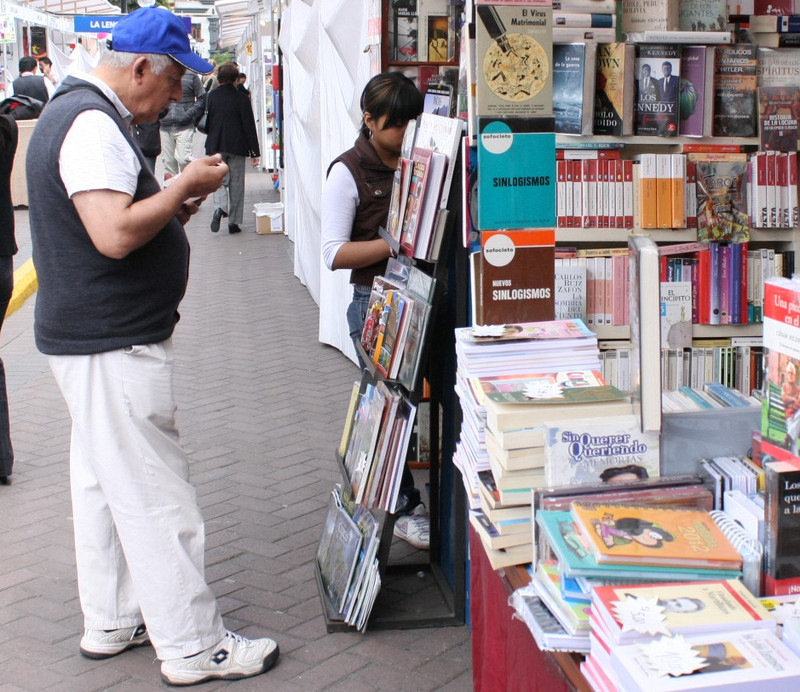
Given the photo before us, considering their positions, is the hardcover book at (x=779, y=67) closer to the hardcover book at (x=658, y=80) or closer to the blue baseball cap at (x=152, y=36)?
the hardcover book at (x=658, y=80)

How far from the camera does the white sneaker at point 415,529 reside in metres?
4.00

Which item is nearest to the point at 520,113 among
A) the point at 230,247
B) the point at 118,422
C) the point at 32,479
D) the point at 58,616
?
the point at 118,422

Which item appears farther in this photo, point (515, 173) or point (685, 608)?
point (515, 173)

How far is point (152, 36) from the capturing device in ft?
9.29

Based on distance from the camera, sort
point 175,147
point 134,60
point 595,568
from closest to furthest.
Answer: point 595,568 < point 134,60 < point 175,147

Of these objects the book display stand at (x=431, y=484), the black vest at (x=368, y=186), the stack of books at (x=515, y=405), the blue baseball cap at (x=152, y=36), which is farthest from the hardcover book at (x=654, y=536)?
the black vest at (x=368, y=186)

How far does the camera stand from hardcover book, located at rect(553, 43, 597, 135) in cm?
363

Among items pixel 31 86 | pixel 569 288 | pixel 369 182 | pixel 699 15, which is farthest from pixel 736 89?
pixel 31 86

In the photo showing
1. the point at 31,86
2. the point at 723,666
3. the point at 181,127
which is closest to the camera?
the point at 723,666

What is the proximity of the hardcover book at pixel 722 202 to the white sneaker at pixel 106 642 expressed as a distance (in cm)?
252

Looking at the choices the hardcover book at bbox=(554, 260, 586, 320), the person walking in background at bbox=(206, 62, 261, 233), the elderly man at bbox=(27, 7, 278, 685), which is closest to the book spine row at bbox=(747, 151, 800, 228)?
the hardcover book at bbox=(554, 260, 586, 320)

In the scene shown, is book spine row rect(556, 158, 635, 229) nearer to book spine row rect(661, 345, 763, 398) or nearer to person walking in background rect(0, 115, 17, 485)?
book spine row rect(661, 345, 763, 398)

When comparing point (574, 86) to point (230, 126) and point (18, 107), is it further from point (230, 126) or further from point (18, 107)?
point (230, 126)

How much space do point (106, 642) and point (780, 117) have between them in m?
3.03
